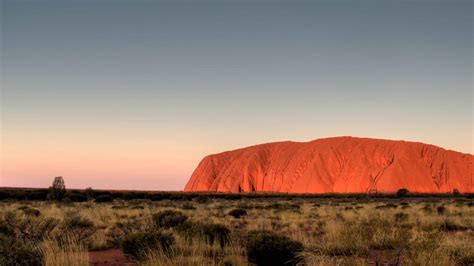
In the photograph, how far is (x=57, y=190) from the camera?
4116 centimetres

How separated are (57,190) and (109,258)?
114ft

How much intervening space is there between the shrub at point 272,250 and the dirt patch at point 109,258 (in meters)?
2.36

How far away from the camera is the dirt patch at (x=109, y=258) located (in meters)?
8.84

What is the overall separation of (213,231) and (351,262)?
17.3 feet

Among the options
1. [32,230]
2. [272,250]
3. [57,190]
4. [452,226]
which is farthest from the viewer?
[57,190]

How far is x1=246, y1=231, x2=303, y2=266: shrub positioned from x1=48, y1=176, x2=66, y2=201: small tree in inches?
1405

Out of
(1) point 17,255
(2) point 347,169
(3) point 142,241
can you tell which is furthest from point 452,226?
(2) point 347,169

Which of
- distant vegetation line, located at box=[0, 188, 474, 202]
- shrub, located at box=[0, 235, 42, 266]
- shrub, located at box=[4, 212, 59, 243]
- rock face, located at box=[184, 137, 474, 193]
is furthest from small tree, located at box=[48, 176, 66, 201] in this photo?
rock face, located at box=[184, 137, 474, 193]

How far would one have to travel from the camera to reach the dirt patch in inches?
348

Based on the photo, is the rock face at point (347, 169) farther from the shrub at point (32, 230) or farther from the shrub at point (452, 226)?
the shrub at point (32, 230)

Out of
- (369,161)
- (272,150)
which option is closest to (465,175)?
(369,161)

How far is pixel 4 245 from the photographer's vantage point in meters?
6.91

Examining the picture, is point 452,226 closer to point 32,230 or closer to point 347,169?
point 32,230

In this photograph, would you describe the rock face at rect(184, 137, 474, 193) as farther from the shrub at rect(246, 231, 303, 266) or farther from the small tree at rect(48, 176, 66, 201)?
the shrub at rect(246, 231, 303, 266)
